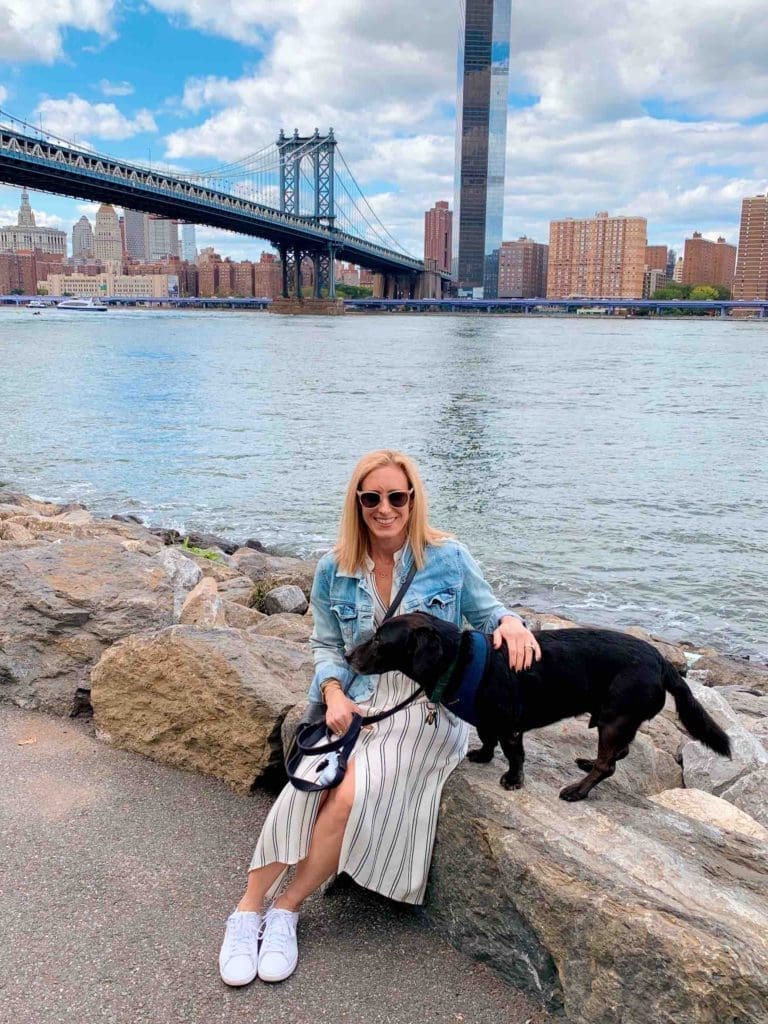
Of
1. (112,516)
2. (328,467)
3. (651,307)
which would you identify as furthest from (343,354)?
(651,307)

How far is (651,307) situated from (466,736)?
3295 inches

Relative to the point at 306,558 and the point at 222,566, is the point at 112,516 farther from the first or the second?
the point at 222,566

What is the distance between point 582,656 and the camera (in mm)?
1998

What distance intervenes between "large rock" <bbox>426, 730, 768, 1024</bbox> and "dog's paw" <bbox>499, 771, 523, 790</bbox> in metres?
0.02

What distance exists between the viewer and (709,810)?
2.33 m

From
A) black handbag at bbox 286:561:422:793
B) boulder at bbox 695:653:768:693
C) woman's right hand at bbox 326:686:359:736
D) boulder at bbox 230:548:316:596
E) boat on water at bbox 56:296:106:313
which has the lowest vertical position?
boulder at bbox 695:653:768:693

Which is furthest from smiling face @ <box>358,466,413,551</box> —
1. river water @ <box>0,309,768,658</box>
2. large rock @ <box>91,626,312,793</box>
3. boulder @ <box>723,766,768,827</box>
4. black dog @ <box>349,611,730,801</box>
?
river water @ <box>0,309,768,658</box>

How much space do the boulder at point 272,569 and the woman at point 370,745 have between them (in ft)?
10.8

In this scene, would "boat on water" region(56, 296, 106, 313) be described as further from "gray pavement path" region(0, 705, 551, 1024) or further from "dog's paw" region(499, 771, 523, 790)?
"dog's paw" region(499, 771, 523, 790)

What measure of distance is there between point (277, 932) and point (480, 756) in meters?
0.59

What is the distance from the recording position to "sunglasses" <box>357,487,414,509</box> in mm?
2172

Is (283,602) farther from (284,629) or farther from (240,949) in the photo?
(240,949)

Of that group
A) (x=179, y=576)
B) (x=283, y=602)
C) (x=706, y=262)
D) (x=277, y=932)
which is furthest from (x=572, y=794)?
(x=706, y=262)

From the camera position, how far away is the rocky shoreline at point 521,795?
160cm
